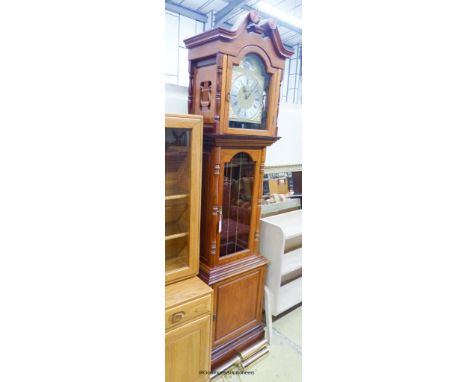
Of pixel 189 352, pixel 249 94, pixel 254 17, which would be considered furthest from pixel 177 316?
pixel 254 17

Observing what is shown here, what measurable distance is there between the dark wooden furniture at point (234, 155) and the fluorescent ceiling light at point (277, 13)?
103 cm

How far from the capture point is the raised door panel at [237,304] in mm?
1497

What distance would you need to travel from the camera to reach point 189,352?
1.27 m

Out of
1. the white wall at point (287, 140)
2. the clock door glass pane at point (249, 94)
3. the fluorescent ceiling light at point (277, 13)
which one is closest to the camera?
the clock door glass pane at point (249, 94)

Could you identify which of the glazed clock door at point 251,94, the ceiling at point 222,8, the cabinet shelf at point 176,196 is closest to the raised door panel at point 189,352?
the cabinet shelf at point 176,196

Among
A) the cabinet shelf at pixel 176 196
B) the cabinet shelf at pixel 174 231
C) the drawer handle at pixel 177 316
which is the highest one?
the cabinet shelf at pixel 176 196

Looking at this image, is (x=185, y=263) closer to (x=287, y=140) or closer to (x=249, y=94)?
(x=249, y=94)

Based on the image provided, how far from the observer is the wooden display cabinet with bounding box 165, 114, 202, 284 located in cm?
121

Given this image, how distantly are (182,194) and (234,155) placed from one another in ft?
1.05

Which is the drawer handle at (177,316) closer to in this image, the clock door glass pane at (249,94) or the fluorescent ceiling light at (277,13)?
the clock door glass pane at (249,94)
